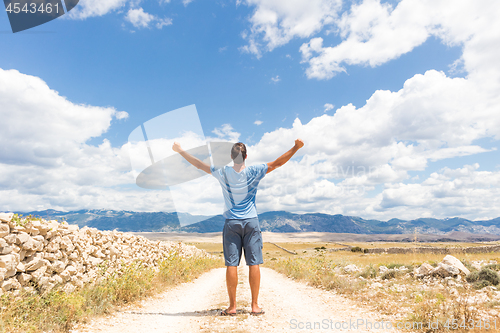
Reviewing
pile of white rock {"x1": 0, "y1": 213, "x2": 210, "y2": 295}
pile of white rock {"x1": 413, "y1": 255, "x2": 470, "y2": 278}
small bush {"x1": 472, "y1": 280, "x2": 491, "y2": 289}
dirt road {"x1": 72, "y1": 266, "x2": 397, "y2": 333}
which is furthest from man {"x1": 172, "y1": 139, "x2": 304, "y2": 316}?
pile of white rock {"x1": 413, "y1": 255, "x2": 470, "y2": 278}

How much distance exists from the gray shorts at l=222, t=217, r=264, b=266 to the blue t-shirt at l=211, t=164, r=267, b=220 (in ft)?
0.39

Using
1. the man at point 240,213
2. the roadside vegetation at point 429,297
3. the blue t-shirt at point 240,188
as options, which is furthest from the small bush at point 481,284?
the blue t-shirt at point 240,188

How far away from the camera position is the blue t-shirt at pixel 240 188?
4.71 meters

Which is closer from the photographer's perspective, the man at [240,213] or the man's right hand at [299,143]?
the man at [240,213]

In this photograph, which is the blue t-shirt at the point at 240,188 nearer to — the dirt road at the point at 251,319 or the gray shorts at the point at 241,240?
the gray shorts at the point at 241,240

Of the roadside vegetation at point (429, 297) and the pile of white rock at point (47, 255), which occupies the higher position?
the pile of white rock at point (47, 255)

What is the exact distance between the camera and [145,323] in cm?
494

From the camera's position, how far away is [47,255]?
5848 millimetres

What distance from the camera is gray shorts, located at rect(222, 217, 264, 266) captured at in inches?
182

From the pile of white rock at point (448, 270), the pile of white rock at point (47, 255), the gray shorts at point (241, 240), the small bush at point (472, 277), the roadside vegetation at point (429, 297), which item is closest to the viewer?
the roadside vegetation at point (429, 297)

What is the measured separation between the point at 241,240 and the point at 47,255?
445 centimetres

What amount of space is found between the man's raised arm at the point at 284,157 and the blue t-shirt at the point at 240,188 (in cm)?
13

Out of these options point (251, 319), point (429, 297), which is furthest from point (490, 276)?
point (251, 319)

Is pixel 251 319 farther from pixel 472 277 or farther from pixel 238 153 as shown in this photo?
pixel 472 277
